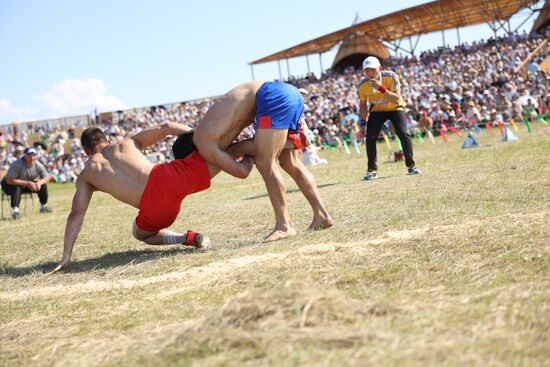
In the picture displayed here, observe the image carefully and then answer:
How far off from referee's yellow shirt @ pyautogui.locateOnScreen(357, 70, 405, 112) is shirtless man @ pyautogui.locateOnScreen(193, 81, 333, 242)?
4555mm

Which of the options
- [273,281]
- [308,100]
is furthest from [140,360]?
[308,100]

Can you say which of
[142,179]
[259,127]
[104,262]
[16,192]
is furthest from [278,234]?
[16,192]

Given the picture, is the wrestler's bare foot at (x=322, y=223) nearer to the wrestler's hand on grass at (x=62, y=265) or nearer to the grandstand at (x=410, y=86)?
the wrestler's hand on grass at (x=62, y=265)

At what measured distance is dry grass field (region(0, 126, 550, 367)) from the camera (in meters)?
2.57

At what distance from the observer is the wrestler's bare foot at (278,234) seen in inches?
217

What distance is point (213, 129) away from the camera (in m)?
5.48

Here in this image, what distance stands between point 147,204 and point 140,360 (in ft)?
9.67

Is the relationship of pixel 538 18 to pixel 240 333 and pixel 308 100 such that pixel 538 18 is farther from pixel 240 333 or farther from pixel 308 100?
pixel 240 333

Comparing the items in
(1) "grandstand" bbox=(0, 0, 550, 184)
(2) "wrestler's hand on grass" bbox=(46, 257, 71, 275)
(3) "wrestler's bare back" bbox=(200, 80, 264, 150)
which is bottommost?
(2) "wrestler's hand on grass" bbox=(46, 257, 71, 275)

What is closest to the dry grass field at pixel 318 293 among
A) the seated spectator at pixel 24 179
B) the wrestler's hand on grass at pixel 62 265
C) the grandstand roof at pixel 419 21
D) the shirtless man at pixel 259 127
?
the wrestler's hand on grass at pixel 62 265

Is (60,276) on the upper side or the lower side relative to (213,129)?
lower

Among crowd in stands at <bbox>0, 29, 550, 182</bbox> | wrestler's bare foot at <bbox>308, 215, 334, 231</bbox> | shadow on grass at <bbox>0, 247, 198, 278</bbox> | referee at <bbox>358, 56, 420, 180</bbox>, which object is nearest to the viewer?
shadow on grass at <bbox>0, 247, 198, 278</bbox>

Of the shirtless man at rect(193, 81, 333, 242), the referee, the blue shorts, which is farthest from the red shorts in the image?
the referee

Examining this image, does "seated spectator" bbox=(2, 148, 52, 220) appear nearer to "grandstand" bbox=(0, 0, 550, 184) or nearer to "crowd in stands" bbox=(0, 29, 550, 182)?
"crowd in stands" bbox=(0, 29, 550, 182)
